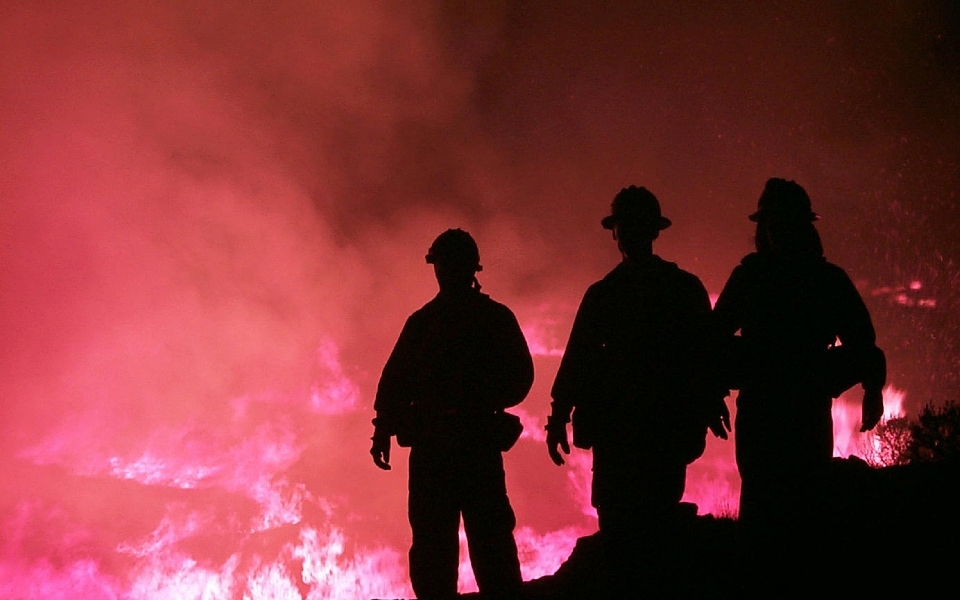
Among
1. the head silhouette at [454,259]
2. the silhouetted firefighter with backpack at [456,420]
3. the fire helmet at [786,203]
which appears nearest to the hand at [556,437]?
the silhouetted firefighter with backpack at [456,420]

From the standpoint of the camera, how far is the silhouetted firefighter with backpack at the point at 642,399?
3.38 meters

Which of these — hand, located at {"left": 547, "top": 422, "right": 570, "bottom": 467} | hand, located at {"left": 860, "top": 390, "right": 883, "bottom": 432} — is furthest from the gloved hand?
hand, located at {"left": 860, "top": 390, "right": 883, "bottom": 432}

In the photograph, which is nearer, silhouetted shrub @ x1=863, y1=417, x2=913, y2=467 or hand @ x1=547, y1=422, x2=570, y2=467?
hand @ x1=547, y1=422, x2=570, y2=467

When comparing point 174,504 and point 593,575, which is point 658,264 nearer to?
point 593,575

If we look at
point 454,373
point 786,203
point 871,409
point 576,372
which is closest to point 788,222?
point 786,203

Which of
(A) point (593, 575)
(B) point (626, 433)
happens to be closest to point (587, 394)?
(B) point (626, 433)

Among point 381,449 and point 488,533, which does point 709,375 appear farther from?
point 381,449

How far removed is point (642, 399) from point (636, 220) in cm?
107

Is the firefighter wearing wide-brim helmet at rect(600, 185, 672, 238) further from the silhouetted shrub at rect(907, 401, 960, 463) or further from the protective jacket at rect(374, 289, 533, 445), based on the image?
the silhouetted shrub at rect(907, 401, 960, 463)

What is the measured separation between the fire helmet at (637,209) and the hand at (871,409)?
1.58 m

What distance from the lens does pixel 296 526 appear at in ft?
116

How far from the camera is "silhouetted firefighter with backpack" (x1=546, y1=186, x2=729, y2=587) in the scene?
3.38 metres

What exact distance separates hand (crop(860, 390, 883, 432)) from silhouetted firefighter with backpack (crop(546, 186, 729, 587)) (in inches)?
35.1

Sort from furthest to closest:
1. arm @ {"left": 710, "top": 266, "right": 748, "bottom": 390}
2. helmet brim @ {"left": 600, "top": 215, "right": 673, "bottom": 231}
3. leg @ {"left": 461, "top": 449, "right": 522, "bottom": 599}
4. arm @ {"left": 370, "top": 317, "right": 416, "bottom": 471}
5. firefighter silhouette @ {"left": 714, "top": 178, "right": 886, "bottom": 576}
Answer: arm @ {"left": 370, "top": 317, "right": 416, "bottom": 471} → helmet brim @ {"left": 600, "top": 215, "right": 673, "bottom": 231} → leg @ {"left": 461, "top": 449, "right": 522, "bottom": 599} → arm @ {"left": 710, "top": 266, "right": 748, "bottom": 390} → firefighter silhouette @ {"left": 714, "top": 178, "right": 886, "bottom": 576}
